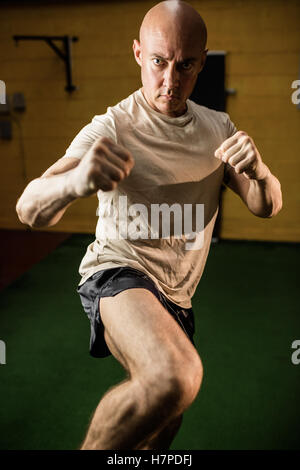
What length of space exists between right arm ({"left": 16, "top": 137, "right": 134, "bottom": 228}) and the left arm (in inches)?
11.1

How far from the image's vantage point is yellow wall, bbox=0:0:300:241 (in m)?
4.39

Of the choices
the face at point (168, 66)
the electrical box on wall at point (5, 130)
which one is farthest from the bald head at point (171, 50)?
the electrical box on wall at point (5, 130)

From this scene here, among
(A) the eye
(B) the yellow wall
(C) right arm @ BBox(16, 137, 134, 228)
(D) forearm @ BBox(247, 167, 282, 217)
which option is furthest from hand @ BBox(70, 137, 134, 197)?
(B) the yellow wall

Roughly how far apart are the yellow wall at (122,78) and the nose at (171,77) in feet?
12.4

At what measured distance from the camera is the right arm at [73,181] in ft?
2.79

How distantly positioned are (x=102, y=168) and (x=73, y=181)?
9cm

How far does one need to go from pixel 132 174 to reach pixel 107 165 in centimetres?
32

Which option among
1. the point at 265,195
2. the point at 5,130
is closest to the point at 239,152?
the point at 265,195

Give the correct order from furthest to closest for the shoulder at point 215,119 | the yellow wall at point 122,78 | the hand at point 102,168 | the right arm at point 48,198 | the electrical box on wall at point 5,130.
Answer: the electrical box on wall at point 5,130
the yellow wall at point 122,78
the shoulder at point 215,119
the right arm at point 48,198
the hand at point 102,168

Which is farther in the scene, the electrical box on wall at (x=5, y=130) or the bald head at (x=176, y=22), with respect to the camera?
the electrical box on wall at (x=5, y=130)

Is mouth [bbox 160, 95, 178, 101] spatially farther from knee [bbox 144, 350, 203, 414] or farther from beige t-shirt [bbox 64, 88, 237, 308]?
knee [bbox 144, 350, 203, 414]

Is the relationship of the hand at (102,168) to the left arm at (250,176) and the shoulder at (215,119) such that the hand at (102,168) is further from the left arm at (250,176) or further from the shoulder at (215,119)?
the shoulder at (215,119)

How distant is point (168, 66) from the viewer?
42.5 inches

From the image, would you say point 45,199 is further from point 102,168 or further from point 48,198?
point 102,168
